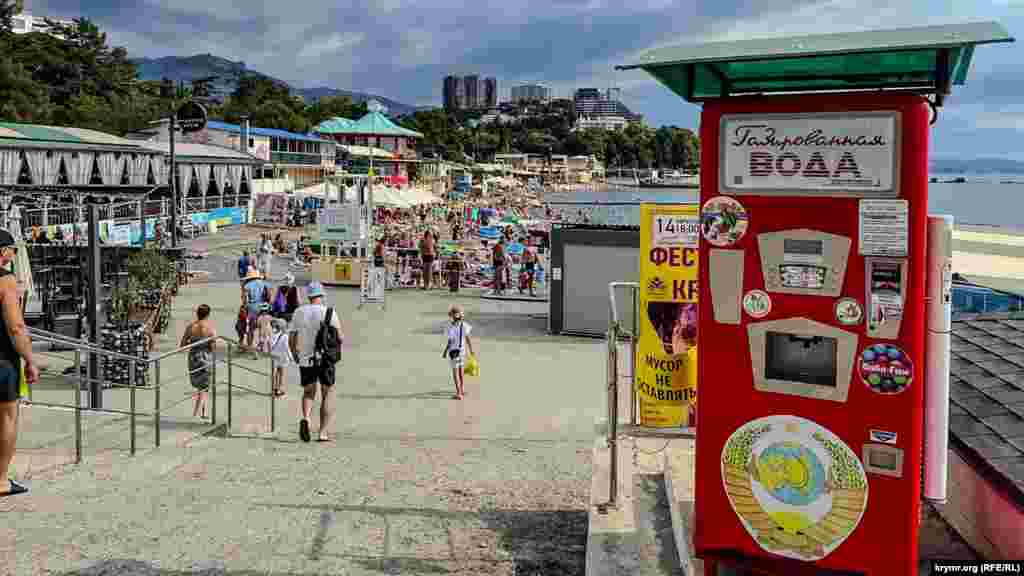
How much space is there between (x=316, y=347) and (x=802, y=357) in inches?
228

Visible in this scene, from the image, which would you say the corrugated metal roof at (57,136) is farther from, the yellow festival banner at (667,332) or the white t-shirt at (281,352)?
the yellow festival banner at (667,332)

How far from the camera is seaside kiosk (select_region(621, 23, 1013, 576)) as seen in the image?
12.0 feet

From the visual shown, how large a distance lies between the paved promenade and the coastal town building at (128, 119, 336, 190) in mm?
43823

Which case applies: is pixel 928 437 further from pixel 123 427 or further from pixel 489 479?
pixel 123 427

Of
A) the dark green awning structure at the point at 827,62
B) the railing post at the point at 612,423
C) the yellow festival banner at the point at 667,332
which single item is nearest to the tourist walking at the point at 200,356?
the yellow festival banner at the point at 667,332

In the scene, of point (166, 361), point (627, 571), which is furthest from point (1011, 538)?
point (166, 361)

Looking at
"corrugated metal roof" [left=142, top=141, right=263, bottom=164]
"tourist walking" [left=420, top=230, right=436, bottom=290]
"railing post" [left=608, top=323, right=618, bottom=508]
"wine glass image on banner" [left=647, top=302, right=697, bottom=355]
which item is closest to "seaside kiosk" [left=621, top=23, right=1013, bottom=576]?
"railing post" [left=608, top=323, right=618, bottom=508]

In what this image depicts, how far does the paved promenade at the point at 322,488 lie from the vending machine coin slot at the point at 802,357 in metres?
1.73

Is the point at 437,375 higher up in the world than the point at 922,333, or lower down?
lower down

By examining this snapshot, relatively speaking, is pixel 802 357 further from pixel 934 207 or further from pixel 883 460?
pixel 934 207

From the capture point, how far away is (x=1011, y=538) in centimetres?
366

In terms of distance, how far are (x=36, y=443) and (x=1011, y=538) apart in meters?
7.88

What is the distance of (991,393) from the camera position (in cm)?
452

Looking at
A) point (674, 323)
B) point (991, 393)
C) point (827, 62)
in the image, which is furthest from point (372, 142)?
point (827, 62)
